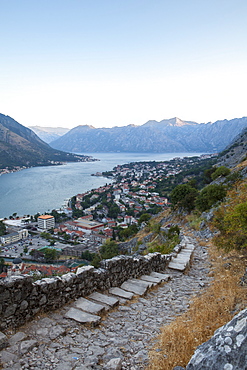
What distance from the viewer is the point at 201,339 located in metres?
3.02

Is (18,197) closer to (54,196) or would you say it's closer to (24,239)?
(54,196)

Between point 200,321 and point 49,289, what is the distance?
7.61 feet

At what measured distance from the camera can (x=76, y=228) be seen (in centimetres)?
4397

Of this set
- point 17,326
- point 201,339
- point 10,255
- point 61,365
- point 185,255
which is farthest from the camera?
point 10,255

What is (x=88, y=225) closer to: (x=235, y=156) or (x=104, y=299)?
(x=235, y=156)

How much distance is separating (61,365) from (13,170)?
409 ft

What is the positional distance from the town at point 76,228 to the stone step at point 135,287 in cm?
1720

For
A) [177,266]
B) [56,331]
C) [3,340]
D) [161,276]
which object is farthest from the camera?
[177,266]

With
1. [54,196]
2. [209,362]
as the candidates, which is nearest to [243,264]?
[209,362]

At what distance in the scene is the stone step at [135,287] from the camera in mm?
5105

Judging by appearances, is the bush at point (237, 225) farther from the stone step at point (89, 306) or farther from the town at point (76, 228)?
the town at point (76, 228)

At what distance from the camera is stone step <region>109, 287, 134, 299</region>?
4.74m

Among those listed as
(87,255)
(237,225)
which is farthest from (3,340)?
(87,255)

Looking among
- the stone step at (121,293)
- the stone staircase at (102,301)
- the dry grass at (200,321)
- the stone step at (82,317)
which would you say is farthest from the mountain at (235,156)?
the stone step at (82,317)
